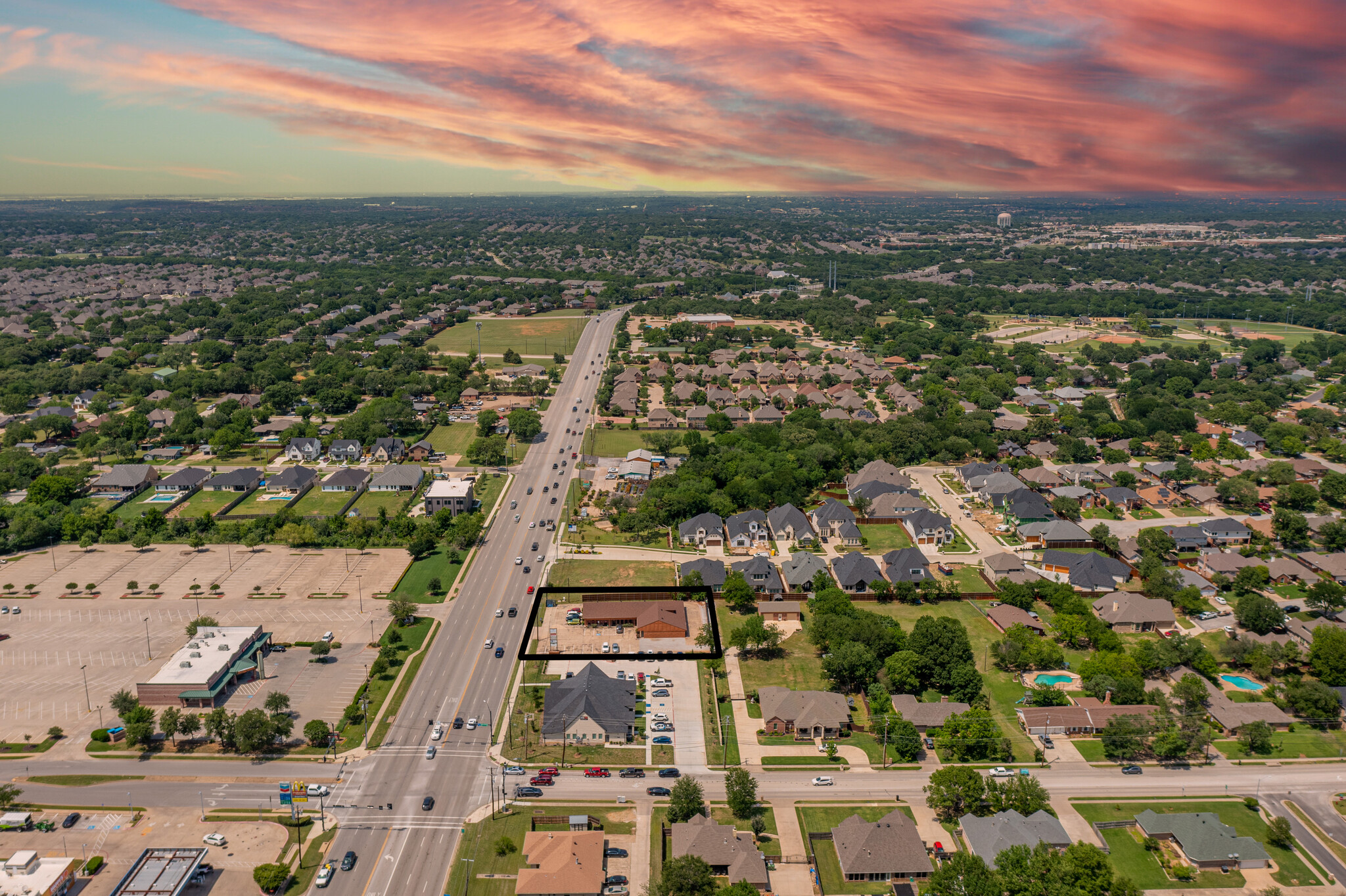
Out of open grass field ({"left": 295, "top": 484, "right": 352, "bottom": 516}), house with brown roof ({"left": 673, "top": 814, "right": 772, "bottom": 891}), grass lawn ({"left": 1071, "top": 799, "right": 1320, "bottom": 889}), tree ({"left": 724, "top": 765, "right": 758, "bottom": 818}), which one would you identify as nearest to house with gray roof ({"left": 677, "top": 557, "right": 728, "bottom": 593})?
tree ({"left": 724, "top": 765, "right": 758, "bottom": 818})

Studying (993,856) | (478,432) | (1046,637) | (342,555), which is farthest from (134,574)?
(1046,637)

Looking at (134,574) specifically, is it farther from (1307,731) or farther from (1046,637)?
(1307,731)

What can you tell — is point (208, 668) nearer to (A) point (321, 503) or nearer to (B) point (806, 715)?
(A) point (321, 503)

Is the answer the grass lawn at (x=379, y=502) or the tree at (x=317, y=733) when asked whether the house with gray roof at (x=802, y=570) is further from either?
the grass lawn at (x=379, y=502)

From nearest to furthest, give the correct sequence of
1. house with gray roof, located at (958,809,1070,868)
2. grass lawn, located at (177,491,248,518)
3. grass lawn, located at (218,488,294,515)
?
house with gray roof, located at (958,809,1070,868) → grass lawn, located at (177,491,248,518) → grass lawn, located at (218,488,294,515)

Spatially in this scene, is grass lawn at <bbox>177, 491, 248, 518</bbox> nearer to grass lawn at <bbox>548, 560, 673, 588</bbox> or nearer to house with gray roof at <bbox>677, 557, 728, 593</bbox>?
grass lawn at <bbox>548, 560, 673, 588</bbox>

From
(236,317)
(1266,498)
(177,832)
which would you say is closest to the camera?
(177,832)

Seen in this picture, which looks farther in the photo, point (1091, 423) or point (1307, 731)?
point (1091, 423)
